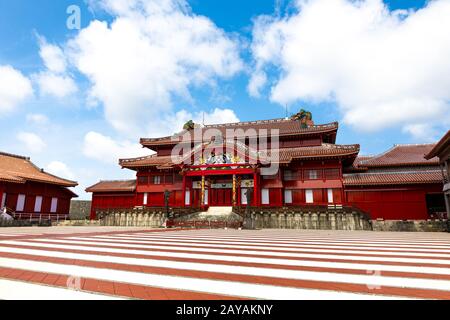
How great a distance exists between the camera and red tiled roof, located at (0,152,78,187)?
86.1 ft

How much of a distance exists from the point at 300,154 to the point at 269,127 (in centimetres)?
808

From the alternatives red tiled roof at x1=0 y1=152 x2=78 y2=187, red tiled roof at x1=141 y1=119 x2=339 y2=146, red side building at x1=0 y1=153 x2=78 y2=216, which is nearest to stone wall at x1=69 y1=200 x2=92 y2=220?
red side building at x1=0 y1=153 x2=78 y2=216

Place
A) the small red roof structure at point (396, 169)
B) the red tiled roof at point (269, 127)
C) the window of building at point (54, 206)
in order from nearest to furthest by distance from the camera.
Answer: the small red roof structure at point (396, 169), the red tiled roof at point (269, 127), the window of building at point (54, 206)

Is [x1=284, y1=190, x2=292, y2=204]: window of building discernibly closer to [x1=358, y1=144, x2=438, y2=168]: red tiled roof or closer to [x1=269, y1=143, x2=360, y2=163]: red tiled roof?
[x1=269, y1=143, x2=360, y2=163]: red tiled roof

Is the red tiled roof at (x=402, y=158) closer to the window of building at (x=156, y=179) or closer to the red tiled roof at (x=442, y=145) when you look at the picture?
the red tiled roof at (x=442, y=145)

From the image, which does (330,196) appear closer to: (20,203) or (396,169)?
(396,169)

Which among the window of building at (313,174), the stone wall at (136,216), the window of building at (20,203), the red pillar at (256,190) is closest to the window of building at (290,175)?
the window of building at (313,174)

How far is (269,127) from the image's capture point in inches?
1277

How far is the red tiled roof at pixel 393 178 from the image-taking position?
22.4 m

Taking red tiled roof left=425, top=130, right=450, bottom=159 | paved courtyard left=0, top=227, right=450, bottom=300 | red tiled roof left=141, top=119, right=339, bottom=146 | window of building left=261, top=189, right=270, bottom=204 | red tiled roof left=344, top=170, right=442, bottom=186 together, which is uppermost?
red tiled roof left=141, top=119, right=339, bottom=146

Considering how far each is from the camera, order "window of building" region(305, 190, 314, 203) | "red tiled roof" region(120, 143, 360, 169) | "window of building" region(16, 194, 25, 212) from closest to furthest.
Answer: "red tiled roof" region(120, 143, 360, 169) → "window of building" region(305, 190, 314, 203) → "window of building" region(16, 194, 25, 212)

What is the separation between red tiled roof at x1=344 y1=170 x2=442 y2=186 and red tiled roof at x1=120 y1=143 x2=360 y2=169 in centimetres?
245
